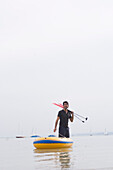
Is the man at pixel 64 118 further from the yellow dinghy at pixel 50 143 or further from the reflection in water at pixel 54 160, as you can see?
the reflection in water at pixel 54 160

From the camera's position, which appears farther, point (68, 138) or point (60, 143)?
point (68, 138)

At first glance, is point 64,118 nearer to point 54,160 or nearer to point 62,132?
point 62,132

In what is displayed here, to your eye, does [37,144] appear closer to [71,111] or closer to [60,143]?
[60,143]

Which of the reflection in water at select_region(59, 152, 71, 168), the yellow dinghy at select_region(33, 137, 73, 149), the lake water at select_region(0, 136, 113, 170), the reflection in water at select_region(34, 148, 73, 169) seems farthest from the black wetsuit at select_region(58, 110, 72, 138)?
the reflection in water at select_region(59, 152, 71, 168)

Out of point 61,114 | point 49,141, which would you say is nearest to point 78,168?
point 49,141

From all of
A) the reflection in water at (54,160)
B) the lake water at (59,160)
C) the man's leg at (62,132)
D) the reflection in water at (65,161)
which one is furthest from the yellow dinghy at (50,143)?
the reflection in water at (65,161)

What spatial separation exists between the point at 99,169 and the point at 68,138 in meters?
10.5

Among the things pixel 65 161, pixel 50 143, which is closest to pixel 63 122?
pixel 50 143

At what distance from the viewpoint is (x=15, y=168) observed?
7.76 metres

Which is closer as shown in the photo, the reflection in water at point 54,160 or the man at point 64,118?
the reflection in water at point 54,160

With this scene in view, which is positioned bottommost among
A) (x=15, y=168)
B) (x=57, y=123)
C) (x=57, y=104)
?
(x=15, y=168)

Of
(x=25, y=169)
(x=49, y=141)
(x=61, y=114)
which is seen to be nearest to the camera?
(x=25, y=169)

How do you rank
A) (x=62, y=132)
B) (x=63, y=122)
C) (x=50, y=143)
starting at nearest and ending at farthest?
1. (x=50, y=143)
2. (x=63, y=122)
3. (x=62, y=132)

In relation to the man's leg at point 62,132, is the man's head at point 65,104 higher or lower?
higher
